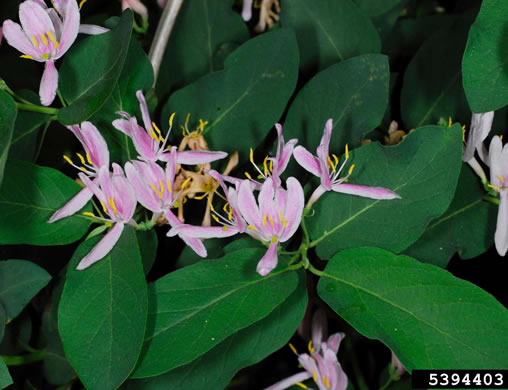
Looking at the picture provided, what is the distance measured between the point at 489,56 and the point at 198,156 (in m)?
0.29

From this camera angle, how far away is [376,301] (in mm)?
627

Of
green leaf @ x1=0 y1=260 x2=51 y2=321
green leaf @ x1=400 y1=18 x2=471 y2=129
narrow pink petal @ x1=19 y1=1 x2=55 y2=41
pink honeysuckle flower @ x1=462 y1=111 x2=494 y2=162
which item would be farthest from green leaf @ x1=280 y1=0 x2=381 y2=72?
green leaf @ x1=0 y1=260 x2=51 y2=321

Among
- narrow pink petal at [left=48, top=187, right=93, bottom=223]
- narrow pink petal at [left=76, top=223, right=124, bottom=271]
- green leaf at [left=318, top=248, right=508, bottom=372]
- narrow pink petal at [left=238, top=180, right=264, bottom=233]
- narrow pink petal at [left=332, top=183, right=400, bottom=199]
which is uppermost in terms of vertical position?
narrow pink petal at [left=48, top=187, right=93, bottom=223]

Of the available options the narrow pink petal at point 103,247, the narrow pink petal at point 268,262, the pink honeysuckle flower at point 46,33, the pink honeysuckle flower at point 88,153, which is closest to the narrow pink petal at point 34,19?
the pink honeysuckle flower at point 46,33

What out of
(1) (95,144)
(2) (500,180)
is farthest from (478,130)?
(1) (95,144)

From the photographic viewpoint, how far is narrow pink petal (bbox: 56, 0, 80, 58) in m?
0.66

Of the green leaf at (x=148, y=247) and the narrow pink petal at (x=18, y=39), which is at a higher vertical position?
the narrow pink petal at (x=18, y=39)

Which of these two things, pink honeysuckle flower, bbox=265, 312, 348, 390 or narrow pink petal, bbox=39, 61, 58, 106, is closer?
narrow pink petal, bbox=39, 61, 58, 106

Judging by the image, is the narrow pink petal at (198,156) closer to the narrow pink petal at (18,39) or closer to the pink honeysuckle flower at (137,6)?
the narrow pink petal at (18,39)

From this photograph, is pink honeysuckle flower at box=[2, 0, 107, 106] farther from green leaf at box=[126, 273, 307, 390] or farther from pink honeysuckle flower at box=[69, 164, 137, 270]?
green leaf at box=[126, 273, 307, 390]

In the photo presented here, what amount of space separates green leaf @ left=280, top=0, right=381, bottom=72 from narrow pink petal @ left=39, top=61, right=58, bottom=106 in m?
0.29

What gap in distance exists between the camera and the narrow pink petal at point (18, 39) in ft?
2.21

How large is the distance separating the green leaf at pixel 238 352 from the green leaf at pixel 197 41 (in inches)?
13.3

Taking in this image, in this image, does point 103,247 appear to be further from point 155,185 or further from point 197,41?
point 197,41
